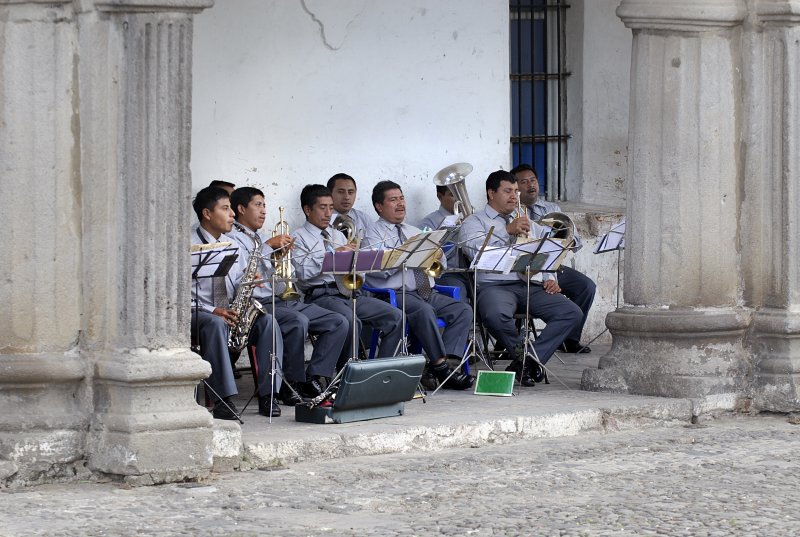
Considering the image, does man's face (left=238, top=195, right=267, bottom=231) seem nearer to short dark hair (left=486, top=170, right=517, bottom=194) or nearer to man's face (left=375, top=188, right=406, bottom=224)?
man's face (left=375, top=188, right=406, bottom=224)

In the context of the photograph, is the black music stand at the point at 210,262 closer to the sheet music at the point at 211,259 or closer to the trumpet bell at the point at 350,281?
the sheet music at the point at 211,259

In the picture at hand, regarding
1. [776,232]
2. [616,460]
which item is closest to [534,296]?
[776,232]

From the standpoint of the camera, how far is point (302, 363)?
30.7ft

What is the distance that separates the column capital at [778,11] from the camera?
9.64 meters

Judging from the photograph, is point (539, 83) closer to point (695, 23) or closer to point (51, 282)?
point (695, 23)

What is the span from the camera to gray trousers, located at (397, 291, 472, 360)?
403 inches

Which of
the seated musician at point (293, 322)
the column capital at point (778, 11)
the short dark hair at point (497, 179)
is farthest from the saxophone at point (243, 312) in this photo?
the column capital at point (778, 11)

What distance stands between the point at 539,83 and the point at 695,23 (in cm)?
358

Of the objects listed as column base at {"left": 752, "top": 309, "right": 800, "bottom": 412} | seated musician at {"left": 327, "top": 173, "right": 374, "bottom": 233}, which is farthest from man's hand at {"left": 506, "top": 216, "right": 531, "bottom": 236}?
column base at {"left": 752, "top": 309, "right": 800, "bottom": 412}

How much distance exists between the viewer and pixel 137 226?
24.5 feet

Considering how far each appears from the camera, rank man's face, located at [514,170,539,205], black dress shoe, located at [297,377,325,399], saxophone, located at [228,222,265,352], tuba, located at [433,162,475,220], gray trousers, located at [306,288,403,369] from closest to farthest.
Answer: saxophone, located at [228,222,265,352] → black dress shoe, located at [297,377,325,399] → gray trousers, located at [306,288,403,369] → tuba, located at [433,162,475,220] → man's face, located at [514,170,539,205]

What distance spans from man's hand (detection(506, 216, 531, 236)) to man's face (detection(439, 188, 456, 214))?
2.36ft

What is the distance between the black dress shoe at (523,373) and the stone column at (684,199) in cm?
84

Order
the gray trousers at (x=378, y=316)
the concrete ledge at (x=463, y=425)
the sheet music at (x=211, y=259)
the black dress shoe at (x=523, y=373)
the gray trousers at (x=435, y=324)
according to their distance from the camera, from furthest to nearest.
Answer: the black dress shoe at (x=523, y=373) → the gray trousers at (x=435, y=324) → the gray trousers at (x=378, y=316) → the sheet music at (x=211, y=259) → the concrete ledge at (x=463, y=425)
